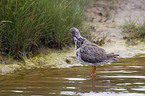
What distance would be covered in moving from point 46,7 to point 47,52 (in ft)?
4.14

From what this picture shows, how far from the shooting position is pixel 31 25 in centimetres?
674

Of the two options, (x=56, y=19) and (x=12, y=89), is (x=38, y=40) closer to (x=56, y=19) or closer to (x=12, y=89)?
A: (x=56, y=19)

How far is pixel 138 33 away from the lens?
955 cm

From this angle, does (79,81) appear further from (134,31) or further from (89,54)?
(134,31)

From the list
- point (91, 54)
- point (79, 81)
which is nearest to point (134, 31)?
point (91, 54)

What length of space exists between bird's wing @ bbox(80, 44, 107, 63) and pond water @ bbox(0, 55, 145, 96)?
1.09ft

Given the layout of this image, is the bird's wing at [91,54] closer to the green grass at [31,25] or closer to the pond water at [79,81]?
the pond water at [79,81]

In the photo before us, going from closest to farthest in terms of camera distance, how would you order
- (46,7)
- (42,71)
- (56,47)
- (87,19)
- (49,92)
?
(49,92)
(42,71)
(46,7)
(56,47)
(87,19)

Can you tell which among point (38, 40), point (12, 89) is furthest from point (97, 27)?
point (12, 89)

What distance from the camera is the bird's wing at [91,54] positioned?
5809 mm

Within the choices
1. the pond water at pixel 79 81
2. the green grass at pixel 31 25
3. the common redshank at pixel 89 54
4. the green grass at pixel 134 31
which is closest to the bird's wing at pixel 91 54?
the common redshank at pixel 89 54

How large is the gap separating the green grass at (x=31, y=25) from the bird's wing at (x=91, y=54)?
1.56 meters

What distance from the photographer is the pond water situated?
448 centimetres

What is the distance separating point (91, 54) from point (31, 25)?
1.82 meters
